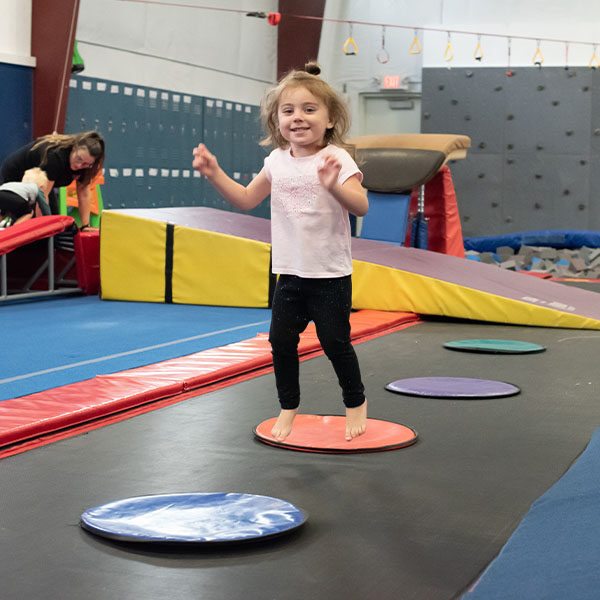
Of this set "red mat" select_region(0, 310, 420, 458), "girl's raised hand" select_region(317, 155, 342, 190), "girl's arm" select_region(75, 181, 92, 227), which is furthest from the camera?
"girl's arm" select_region(75, 181, 92, 227)

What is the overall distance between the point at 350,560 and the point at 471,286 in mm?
3904

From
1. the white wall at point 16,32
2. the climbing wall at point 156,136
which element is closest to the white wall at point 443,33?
the climbing wall at point 156,136

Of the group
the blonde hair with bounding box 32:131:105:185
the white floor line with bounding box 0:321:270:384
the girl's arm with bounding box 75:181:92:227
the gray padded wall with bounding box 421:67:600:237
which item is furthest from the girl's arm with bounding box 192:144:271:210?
the gray padded wall with bounding box 421:67:600:237

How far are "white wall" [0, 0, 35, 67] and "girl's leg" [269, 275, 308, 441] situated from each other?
5915 mm

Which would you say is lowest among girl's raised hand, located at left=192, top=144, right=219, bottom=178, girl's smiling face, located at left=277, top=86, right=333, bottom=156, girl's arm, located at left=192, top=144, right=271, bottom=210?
girl's arm, located at left=192, top=144, right=271, bottom=210

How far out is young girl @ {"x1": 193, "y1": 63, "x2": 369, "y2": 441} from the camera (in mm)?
2609

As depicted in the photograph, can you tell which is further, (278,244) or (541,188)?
(541,188)

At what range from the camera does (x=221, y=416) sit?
309cm

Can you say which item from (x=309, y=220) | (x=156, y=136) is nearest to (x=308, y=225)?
(x=309, y=220)

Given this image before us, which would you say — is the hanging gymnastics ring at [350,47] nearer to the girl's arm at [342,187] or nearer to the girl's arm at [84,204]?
the girl's arm at [84,204]

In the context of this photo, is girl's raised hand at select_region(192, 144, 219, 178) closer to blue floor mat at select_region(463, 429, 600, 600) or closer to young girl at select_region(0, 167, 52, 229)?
blue floor mat at select_region(463, 429, 600, 600)

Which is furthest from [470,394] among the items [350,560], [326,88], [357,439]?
[350,560]

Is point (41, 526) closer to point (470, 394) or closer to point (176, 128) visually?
point (470, 394)

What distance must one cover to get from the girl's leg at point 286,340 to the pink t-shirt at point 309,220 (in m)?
0.06
